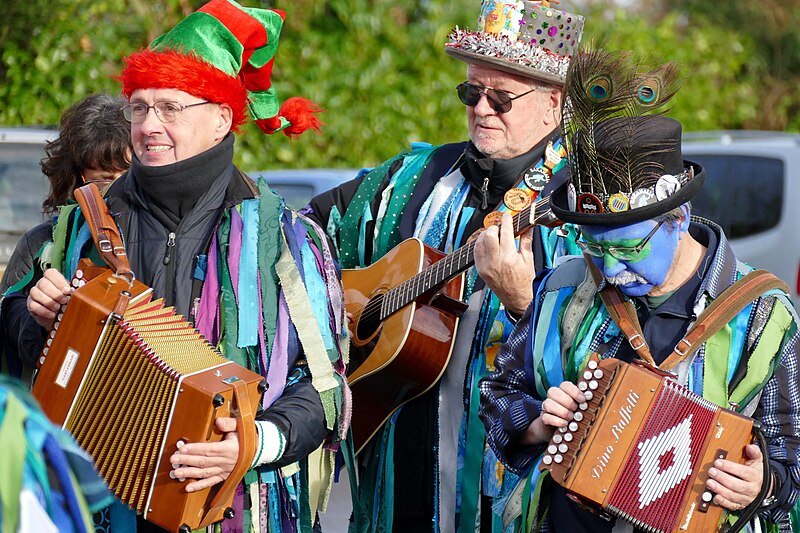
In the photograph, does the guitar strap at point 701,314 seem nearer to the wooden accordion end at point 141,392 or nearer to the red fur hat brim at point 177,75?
the wooden accordion end at point 141,392

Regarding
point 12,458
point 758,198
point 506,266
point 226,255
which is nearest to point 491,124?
point 506,266

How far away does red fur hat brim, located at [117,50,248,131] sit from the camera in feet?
10.6

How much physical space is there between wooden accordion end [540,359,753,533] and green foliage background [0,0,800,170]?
546 centimetres

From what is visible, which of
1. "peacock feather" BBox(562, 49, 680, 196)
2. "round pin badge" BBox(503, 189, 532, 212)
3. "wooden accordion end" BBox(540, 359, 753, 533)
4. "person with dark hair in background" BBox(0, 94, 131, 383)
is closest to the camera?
"wooden accordion end" BBox(540, 359, 753, 533)

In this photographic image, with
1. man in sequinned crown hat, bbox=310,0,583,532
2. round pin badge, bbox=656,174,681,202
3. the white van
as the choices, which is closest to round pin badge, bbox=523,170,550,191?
man in sequinned crown hat, bbox=310,0,583,532

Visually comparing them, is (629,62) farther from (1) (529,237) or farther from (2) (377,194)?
(2) (377,194)

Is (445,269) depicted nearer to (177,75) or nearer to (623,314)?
(623,314)

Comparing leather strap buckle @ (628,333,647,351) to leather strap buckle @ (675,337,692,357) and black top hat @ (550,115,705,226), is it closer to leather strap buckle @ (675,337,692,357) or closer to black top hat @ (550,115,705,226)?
leather strap buckle @ (675,337,692,357)

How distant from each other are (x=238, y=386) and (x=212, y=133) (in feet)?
2.63

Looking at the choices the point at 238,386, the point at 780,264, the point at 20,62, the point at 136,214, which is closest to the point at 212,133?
the point at 136,214

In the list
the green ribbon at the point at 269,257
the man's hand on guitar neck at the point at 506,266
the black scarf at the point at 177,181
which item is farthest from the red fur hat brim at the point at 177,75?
the man's hand on guitar neck at the point at 506,266

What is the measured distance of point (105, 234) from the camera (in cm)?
319

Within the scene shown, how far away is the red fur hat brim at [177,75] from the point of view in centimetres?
322

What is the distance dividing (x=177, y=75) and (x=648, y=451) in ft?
5.14
